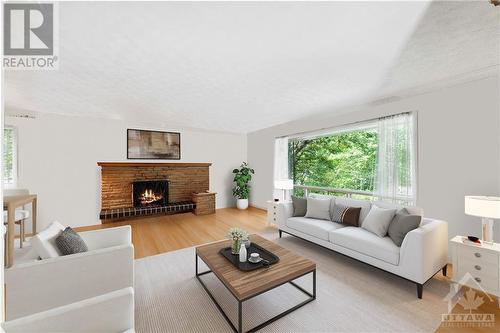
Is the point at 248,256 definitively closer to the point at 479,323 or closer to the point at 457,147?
the point at 479,323

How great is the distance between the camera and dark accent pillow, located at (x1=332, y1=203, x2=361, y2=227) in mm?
3197

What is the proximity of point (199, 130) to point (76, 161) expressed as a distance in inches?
114

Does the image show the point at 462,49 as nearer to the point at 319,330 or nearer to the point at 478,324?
the point at 478,324

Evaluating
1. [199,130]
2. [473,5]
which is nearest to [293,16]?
[473,5]

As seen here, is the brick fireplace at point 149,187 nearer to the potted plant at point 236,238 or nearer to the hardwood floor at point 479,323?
the potted plant at point 236,238

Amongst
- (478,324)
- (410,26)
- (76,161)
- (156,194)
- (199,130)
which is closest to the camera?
(410,26)

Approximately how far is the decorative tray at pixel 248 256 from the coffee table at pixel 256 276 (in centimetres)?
4

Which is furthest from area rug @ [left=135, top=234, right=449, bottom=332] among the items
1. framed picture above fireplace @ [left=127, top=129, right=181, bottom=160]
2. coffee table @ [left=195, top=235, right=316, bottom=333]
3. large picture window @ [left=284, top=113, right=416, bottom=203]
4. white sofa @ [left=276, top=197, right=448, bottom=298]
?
framed picture above fireplace @ [left=127, top=129, right=181, bottom=160]

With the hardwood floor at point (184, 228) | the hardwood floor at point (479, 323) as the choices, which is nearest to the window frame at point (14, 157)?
the hardwood floor at point (184, 228)

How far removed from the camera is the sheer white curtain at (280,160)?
5657mm

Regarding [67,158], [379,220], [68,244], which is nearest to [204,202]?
[67,158]

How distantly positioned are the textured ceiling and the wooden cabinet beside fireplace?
2.95m

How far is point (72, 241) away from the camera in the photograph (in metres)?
1.97

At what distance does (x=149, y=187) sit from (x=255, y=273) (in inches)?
175
